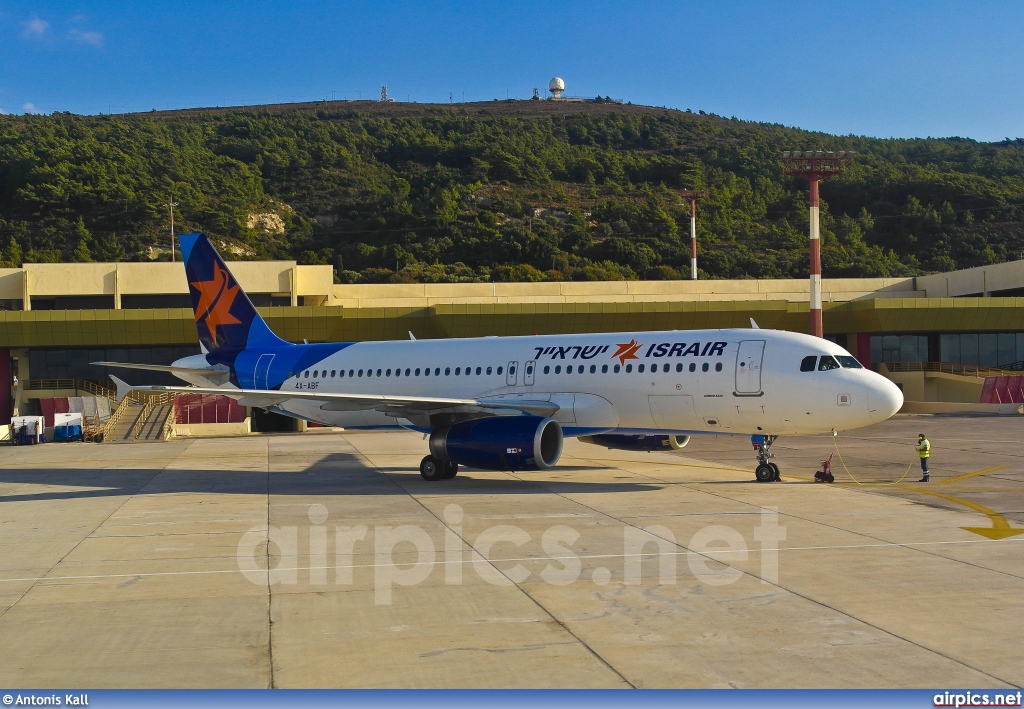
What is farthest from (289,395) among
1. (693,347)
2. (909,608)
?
(909,608)

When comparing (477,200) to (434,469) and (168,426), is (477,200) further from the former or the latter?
(434,469)

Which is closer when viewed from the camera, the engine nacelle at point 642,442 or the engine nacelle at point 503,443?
the engine nacelle at point 503,443

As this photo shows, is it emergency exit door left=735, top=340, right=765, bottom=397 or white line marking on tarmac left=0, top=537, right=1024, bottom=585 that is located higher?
emergency exit door left=735, top=340, right=765, bottom=397

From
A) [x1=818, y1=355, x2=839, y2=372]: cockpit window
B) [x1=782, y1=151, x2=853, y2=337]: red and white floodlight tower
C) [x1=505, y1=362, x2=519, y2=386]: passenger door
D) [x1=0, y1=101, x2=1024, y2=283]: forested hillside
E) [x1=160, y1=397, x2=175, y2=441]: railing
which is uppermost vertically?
[x1=0, y1=101, x2=1024, y2=283]: forested hillside

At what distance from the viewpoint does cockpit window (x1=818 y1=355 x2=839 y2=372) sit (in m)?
21.3

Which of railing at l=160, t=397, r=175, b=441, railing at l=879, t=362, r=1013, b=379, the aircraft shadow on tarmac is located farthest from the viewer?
railing at l=879, t=362, r=1013, b=379

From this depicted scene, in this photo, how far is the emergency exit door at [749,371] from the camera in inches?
855

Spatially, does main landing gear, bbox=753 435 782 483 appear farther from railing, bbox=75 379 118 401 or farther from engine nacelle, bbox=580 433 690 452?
railing, bbox=75 379 118 401

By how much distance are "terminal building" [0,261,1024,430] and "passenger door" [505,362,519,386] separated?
1234 inches

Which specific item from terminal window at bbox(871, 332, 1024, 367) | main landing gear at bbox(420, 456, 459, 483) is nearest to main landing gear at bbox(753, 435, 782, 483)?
main landing gear at bbox(420, 456, 459, 483)

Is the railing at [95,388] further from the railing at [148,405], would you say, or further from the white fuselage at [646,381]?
the white fuselage at [646,381]

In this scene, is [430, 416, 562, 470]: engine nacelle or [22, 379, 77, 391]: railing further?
[22, 379, 77, 391]: railing

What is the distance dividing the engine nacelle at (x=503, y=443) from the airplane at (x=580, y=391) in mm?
29

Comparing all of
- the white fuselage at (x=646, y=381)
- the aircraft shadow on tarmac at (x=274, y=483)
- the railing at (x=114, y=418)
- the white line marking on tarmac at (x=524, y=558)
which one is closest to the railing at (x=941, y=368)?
the white fuselage at (x=646, y=381)
